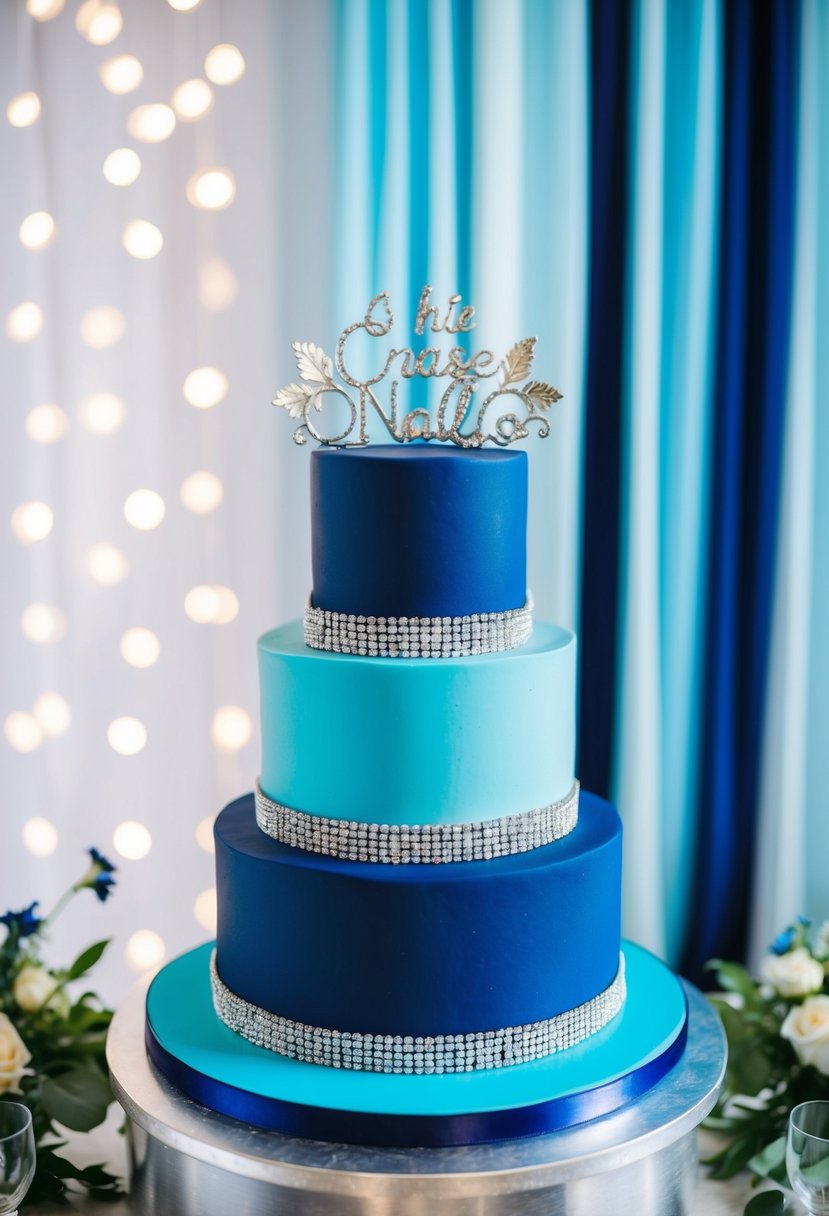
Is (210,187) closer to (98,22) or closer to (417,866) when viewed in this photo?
(98,22)

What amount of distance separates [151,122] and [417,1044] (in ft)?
5.54

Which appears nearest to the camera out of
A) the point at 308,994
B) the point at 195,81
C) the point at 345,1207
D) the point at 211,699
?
the point at 345,1207

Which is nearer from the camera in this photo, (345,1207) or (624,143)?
(345,1207)

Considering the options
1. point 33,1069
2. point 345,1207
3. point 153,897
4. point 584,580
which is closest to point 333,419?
point 584,580

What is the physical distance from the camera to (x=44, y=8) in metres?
2.22

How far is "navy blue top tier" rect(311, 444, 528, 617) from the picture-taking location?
1409 millimetres

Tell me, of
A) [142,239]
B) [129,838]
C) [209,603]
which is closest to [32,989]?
[129,838]

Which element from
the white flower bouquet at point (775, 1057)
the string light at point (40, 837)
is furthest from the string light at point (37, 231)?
the white flower bouquet at point (775, 1057)

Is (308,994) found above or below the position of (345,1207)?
above

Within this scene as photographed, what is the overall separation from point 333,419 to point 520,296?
426mm

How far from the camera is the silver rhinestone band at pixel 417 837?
141 centimetres

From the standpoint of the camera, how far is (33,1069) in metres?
1.82

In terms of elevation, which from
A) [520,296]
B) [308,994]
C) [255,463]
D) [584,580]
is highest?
[520,296]

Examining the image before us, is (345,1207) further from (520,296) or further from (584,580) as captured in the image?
(520,296)
